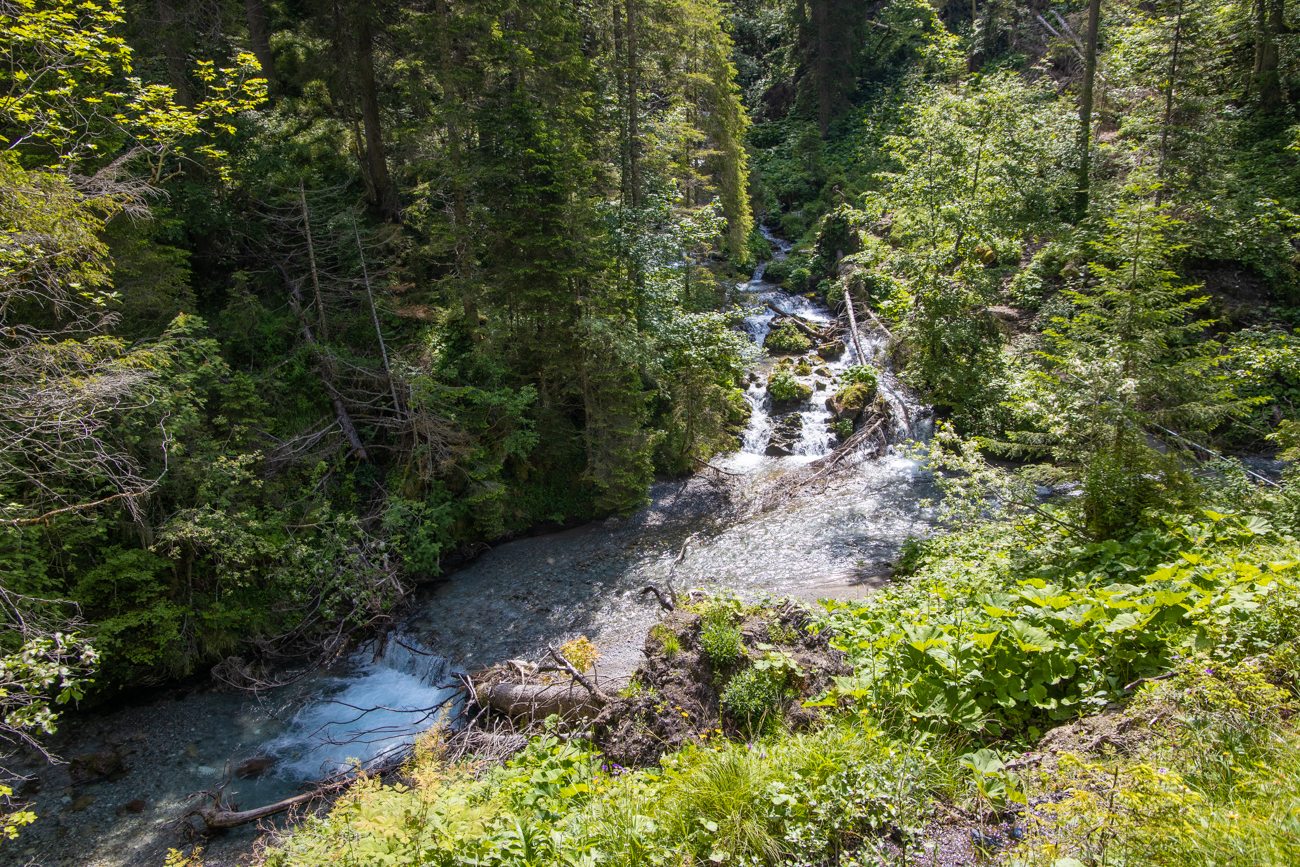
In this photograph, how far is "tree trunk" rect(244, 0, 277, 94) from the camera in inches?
594

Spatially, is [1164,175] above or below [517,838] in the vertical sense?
above

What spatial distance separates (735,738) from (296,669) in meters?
7.64

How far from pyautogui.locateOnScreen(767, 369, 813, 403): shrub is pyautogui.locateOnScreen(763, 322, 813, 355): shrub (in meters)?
3.04

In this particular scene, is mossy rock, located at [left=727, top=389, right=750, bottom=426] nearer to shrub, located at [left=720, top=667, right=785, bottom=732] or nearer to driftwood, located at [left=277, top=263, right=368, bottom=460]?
driftwood, located at [left=277, top=263, right=368, bottom=460]

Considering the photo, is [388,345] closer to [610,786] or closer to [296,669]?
[296,669]

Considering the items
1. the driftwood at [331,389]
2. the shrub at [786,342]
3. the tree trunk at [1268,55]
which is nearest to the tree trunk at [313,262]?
the driftwood at [331,389]

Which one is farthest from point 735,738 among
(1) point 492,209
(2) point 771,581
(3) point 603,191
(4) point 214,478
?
(3) point 603,191

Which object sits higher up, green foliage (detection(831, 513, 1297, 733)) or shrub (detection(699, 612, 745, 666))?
green foliage (detection(831, 513, 1297, 733))

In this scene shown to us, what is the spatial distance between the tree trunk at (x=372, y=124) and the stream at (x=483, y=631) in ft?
31.5

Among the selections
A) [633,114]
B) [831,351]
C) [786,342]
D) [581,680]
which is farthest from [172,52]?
[831,351]

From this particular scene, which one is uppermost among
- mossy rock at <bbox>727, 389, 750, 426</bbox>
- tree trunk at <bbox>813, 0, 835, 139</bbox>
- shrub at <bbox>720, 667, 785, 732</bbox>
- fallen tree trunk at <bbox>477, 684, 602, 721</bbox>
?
tree trunk at <bbox>813, 0, 835, 139</bbox>

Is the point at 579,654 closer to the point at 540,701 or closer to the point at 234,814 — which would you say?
the point at 540,701

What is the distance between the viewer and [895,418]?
15539 millimetres

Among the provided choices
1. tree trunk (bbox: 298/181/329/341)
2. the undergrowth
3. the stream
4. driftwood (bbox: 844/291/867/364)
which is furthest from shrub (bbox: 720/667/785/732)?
driftwood (bbox: 844/291/867/364)
